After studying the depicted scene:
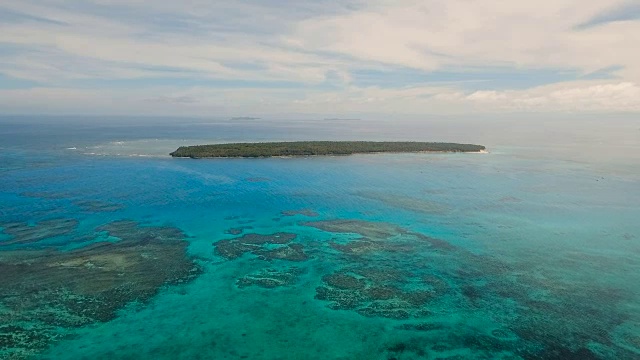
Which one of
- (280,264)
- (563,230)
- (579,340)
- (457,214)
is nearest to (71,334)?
(280,264)

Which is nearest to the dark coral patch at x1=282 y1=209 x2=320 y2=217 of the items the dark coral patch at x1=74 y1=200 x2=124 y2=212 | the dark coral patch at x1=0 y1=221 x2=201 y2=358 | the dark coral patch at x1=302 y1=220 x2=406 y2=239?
the dark coral patch at x1=302 y1=220 x2=406 y2=239

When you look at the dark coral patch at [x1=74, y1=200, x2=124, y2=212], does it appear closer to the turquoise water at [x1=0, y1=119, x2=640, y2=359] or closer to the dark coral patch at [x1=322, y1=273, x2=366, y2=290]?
the turquoise water at [x1=0, y1=119, x2=640, y2=359]

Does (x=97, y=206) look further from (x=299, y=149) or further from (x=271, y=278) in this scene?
(x=299, y=149)

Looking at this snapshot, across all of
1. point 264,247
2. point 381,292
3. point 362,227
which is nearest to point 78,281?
point 264,247

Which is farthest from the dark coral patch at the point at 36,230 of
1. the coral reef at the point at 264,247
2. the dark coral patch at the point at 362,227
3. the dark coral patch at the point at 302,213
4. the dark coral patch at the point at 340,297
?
the dark coral patch at the point at 340,297

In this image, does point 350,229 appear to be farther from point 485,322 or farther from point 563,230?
point 563,230
